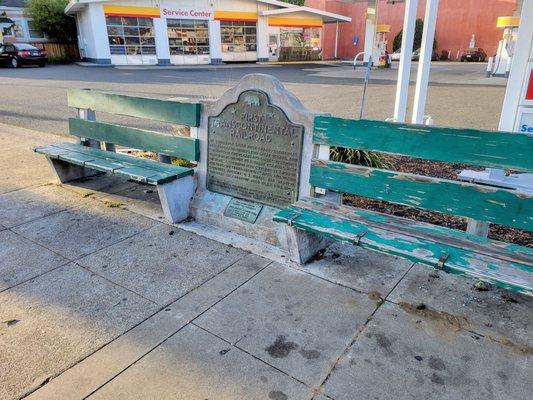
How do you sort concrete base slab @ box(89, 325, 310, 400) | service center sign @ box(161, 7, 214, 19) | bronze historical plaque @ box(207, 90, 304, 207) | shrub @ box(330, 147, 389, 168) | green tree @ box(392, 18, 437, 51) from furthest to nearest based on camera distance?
green tree @ box(392, 18, 437, 51) < service center sign @ box(161, 7, 214, 19) < shrub @ box(330, 147, 389, 168) < bronze historical plaque @ box(207, 90, 304, 207) < concrete base slab @ box(89, 325, 310, 400)

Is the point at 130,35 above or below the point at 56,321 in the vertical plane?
above

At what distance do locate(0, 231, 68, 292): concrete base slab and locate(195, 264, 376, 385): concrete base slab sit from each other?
1.43 m

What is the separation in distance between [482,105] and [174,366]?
11.4 metres

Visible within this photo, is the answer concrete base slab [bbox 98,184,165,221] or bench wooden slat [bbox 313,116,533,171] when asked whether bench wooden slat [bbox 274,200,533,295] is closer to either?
bench wooden slat [bbox 313,116,533,171]

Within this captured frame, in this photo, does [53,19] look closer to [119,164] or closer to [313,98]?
[313,98]

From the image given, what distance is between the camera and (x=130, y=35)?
28.5 metres

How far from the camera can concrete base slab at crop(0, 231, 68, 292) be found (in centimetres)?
310

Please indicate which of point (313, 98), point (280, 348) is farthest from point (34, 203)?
point (313, 98)

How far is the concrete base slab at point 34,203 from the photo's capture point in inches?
163

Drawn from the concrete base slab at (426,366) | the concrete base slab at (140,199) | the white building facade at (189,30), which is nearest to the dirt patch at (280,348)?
the concrete base slab at (426,366)

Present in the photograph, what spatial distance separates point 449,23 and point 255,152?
4449cm

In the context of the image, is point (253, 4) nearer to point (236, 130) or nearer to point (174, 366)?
point (236, 130)

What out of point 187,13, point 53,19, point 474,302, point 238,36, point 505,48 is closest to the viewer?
point 474,302

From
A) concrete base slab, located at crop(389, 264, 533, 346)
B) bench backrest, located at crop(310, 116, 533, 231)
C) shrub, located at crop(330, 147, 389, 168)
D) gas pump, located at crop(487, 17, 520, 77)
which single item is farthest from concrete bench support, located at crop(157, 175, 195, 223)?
gas pump, located at crop(487, 17, 520, 77)
